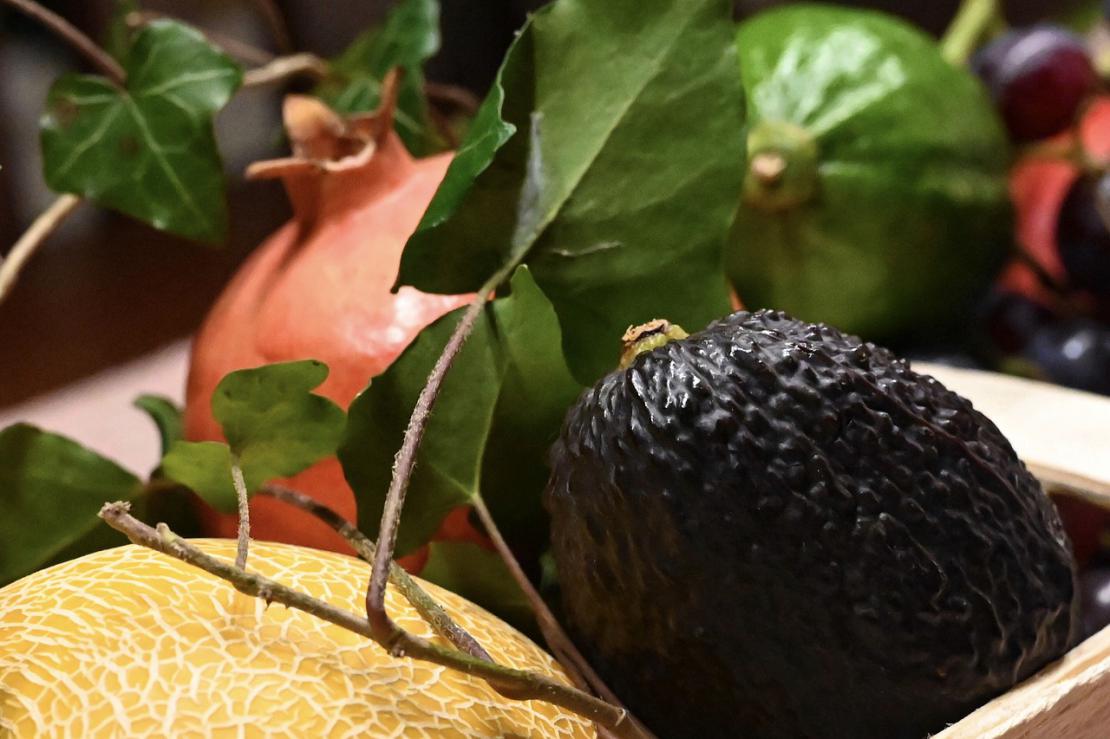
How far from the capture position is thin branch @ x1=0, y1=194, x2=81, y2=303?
0.45 metres

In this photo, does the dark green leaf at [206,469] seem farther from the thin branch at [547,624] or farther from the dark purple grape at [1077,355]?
the dark purple grape at [1077,355]

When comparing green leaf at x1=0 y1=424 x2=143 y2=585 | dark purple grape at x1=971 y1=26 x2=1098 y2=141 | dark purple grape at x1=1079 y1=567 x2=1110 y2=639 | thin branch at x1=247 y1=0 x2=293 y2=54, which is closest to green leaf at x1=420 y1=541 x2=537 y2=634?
green leaf at x1=0 y1=424 x2=143 y2=585

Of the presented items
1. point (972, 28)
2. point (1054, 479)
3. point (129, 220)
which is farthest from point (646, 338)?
point (129, 220)

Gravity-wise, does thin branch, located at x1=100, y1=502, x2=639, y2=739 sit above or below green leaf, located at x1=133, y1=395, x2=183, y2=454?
above

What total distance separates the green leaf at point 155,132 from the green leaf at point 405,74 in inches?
4.2

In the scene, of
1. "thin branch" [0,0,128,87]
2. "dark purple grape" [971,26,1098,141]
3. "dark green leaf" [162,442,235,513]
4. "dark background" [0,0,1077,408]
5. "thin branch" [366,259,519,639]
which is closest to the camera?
"thin branch" [366,259,519,639]

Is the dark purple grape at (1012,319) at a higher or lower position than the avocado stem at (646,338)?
lower

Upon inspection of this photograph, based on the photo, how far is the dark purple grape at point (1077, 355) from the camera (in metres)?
0.65

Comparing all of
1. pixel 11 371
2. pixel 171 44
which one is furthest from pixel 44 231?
pixel 11 371

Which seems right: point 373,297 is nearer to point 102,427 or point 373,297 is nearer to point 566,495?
point 566,495

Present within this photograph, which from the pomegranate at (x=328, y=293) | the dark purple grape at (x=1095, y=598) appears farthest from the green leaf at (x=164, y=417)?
the dark purple grape at (x=1095, y=598)

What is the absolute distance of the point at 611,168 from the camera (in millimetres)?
391

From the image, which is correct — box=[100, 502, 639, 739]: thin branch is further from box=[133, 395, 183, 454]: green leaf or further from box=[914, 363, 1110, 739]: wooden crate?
box=[133, 395, 183, 454]: green leaf

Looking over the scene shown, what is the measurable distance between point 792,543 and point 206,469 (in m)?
0.18
